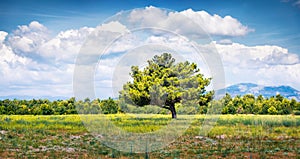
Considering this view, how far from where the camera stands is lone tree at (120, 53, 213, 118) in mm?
33531

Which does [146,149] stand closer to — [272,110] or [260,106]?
[272,110]

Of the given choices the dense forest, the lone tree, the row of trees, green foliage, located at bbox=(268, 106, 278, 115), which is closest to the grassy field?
the lone tree

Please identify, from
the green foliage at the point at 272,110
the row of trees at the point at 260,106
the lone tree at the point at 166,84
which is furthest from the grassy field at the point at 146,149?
the green foliage at the point at 272,110

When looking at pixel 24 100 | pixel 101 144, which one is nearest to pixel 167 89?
pixel 101 144

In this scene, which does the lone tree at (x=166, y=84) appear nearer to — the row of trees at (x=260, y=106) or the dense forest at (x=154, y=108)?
the dense forest at (x=154, y=108)

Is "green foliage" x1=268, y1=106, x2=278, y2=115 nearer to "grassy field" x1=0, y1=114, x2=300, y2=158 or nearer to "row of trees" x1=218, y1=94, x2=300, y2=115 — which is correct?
"row of trees" x1=218, y1=94, x2=300, y2=115

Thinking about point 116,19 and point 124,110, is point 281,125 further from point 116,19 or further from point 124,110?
point 124,110

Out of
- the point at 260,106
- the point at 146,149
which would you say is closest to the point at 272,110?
the point at 260,106

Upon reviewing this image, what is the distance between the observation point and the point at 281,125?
97.1 feet

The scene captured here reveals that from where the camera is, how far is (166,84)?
3428cm

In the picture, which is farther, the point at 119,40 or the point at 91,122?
the point at 91,122

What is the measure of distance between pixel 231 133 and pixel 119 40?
9212 millimetres

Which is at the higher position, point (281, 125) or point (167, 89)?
point (167, 89)

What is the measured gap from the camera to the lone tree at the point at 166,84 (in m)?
33.5
